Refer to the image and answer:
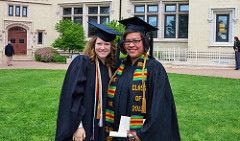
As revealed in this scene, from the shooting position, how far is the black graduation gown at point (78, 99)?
3516mm

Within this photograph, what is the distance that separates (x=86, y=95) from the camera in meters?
3.61

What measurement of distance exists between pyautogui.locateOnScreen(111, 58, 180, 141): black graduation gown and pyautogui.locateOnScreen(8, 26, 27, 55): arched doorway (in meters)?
23.8

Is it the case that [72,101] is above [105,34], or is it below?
below

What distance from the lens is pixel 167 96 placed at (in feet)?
11.4

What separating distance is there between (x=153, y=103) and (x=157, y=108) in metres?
0.06

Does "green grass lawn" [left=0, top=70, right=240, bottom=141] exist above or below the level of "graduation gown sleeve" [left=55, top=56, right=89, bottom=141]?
below

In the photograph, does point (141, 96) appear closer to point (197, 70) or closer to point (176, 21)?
point (197, 70)

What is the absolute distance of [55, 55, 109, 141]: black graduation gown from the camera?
3516 millimetres

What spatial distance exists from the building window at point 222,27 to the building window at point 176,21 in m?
2.09

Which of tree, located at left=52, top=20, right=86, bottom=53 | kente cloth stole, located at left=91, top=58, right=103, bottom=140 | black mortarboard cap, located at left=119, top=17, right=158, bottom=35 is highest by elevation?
tree, located at left=52, top=20, right=86, bottom=53

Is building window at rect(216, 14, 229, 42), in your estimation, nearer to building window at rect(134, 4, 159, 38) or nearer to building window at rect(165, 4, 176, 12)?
building window at rect(165, 4, 176, 12)

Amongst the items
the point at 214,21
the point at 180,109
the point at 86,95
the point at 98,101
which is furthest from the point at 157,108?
the point at 214,21

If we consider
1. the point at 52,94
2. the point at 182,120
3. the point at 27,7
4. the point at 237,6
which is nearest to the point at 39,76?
the point at 52,94

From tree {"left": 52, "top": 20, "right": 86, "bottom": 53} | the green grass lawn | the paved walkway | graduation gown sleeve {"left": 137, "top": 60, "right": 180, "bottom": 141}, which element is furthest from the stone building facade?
graduation gown sleeve {"left": 137, "top": 60, "right": 180, "bottom": 141}
